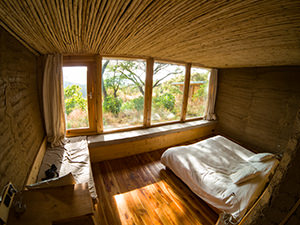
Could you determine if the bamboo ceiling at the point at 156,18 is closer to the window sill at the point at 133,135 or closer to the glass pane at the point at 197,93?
the window sill at the point at 133,135

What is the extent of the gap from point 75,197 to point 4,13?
1.47 metres

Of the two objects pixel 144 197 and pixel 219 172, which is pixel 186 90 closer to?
pixel 219 172

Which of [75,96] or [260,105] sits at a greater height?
[75,96]

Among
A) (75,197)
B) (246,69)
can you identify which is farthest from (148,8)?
(246,69)

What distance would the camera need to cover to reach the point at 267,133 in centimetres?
322

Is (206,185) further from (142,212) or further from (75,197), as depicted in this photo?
(75,197)

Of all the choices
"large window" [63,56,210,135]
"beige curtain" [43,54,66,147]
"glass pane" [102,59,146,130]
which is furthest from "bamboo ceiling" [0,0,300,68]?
"glass pane" [102,59,146,130]

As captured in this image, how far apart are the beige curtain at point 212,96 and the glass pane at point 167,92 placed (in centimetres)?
116

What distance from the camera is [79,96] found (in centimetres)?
264

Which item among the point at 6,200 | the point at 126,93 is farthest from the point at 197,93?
the point at 6,200

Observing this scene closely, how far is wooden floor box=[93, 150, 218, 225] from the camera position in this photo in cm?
164

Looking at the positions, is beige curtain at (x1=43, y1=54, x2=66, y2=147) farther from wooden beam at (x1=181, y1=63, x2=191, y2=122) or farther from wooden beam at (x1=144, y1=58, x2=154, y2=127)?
wooden beam at (x1=181, y1=63, x2=191, y2=122)

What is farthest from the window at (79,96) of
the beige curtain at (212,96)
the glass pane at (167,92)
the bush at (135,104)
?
the beige curtain at (212,96)

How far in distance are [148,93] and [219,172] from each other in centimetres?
218
